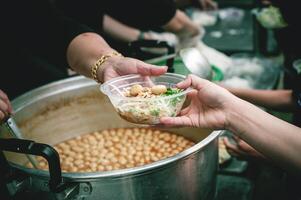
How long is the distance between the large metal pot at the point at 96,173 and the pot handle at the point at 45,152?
0.12ft

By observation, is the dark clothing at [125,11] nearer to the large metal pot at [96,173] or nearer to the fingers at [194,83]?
the large metal pot at [96,173]

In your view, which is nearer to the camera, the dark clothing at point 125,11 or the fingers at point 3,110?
the fingers at point 3,110

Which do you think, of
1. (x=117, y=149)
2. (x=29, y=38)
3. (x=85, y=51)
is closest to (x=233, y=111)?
(x=85, y=51)

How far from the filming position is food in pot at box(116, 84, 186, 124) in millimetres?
1314

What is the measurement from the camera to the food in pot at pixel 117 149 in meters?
1.95

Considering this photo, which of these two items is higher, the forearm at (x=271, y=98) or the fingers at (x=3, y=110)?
the fingers at (x=3, y=110)

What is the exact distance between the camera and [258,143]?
1.27m

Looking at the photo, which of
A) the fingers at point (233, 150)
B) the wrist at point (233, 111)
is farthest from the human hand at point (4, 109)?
the fingers at point (233, 150)

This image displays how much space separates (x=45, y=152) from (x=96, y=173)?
0.18 meters

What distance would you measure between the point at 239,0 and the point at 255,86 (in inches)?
97.0

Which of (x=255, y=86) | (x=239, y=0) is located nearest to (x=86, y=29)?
(x=255, y=86)

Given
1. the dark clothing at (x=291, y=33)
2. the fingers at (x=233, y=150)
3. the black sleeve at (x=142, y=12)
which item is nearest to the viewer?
the fingers at (x=233, y=150)

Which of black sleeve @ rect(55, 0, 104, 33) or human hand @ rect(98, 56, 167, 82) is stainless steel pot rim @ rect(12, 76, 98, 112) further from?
black sleeve @ rect(55, 0, 104, 33)

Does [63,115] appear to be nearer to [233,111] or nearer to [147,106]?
[147,106]
